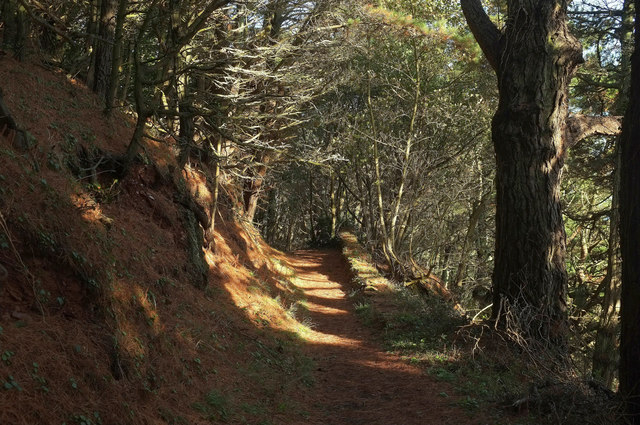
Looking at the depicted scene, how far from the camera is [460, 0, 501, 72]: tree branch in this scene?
7703mm

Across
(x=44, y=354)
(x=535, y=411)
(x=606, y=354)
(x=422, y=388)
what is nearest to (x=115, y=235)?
(x=44, y=354)

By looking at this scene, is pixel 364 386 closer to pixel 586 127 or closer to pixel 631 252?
pixel 631 252

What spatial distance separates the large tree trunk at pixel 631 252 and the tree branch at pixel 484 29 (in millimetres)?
3381

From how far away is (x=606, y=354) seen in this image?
9.30 meters

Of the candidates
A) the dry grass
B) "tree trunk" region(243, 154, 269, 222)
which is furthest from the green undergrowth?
"tree trunk" region(243, 154, 269, 222)

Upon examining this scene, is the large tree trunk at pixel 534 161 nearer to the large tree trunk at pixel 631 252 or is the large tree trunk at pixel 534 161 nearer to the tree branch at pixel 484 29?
the tree branch at pixel 484 29

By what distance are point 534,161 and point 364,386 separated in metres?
4.09

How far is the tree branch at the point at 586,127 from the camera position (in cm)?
736

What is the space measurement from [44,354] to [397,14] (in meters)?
13.0

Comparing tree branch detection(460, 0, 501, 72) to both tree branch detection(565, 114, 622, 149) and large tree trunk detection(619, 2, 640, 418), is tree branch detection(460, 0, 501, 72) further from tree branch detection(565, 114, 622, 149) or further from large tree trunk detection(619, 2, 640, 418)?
large tree trunk detection(619, 2, 640, 418)

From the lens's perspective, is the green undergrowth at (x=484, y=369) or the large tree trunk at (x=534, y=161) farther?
the large tree trunk at (x=534, y=161)

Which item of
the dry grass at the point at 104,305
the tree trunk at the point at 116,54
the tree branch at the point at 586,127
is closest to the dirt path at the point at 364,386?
the dry grass at the point at 104,305

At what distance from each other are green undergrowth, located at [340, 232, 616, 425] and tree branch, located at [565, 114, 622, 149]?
307 centimetres

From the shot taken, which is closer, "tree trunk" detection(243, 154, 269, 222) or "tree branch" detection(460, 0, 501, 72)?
"tree branch" detection(460, 0, 501, 72)
